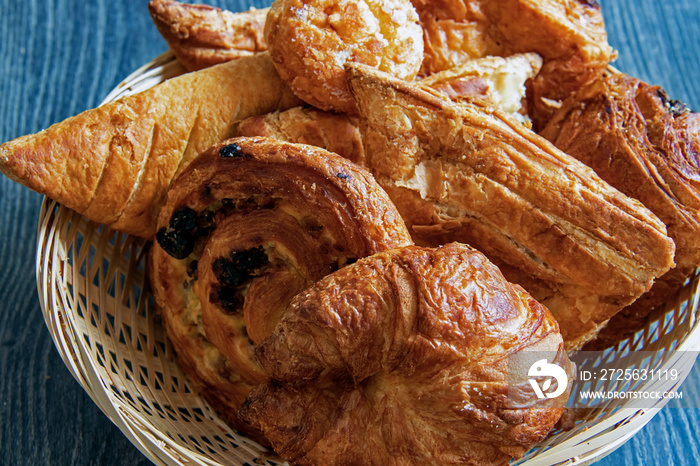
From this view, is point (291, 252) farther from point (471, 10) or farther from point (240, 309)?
point (471, 10)

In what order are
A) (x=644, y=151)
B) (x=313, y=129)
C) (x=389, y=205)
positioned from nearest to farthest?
(x=389, y=205), (x=644, y=151), (x=313, y=129)

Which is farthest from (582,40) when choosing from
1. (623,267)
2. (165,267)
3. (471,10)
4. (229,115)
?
(165,267)

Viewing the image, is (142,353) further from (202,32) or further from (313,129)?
(202,32)

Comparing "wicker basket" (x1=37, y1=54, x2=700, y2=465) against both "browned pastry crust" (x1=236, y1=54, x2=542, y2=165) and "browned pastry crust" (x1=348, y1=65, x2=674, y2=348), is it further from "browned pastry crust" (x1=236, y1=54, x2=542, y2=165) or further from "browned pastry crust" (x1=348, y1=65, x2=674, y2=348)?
"browned pastry crust" (x1=236, y1=54, x2=542, y2=165)

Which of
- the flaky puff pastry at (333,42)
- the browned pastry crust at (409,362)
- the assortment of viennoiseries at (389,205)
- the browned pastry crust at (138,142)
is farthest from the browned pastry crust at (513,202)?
the browned pastry crust at (138,142)

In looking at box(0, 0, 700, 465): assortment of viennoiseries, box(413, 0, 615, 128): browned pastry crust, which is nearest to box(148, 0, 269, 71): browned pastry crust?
box(0, 0, 700, 465): assortment of viennoiseries

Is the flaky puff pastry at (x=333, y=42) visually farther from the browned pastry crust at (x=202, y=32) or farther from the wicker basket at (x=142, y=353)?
the wicker basket at (x=142, y=353)

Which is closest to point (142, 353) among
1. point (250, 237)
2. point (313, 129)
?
point (250, 237)
